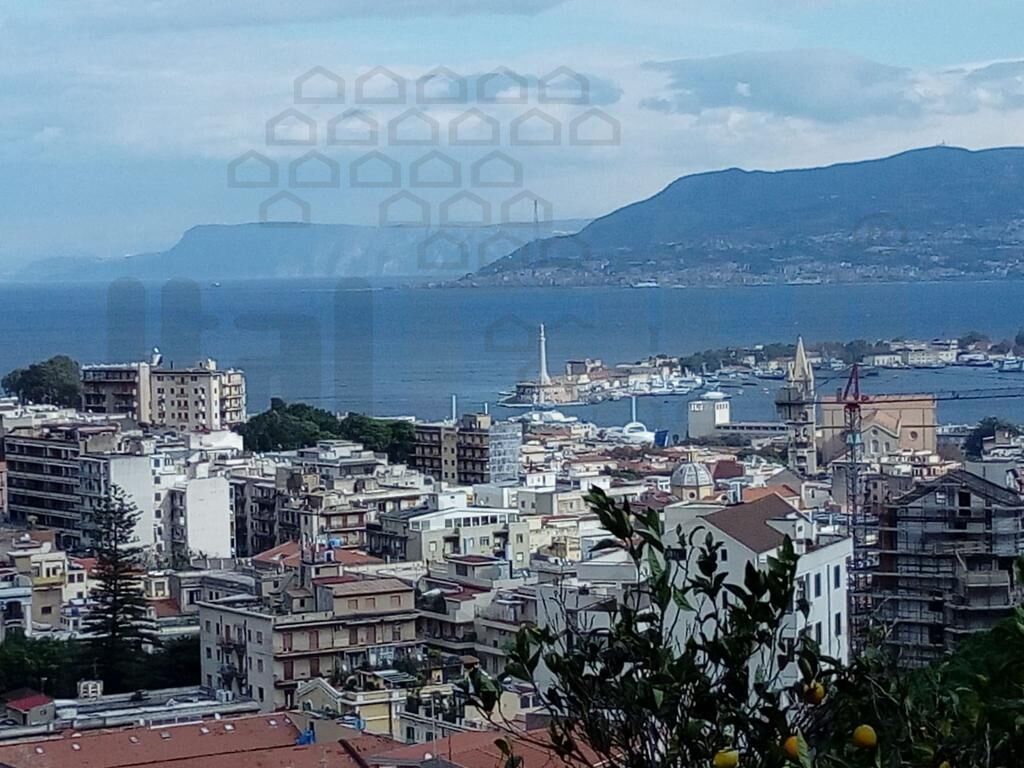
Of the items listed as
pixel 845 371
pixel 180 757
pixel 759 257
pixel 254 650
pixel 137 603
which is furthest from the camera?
pixel 759 257

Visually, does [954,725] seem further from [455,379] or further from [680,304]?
[680,304]

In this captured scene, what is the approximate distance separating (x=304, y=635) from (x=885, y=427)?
1202 cm

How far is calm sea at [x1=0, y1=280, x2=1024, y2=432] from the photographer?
112 ft

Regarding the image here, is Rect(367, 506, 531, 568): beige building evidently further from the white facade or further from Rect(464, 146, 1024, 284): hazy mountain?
Rect(464, 146, 1024, 284): hazy mountain

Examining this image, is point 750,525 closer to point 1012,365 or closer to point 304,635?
point 304,635

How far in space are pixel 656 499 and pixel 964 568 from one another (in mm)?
4981

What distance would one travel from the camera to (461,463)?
18.7m

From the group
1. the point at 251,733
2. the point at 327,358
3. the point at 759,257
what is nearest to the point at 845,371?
the point at 327,358

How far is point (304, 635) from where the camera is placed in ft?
31.4

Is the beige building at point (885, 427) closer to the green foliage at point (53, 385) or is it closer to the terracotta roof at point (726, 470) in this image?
the terracotta roof at point (726, 470)

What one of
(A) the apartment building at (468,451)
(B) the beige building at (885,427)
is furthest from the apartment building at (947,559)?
(B) the beige building at (885,427)

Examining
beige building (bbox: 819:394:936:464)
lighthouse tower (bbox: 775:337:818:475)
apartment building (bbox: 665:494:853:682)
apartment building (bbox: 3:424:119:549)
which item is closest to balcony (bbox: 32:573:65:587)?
apartment building (bbox: 3:424:119:549)

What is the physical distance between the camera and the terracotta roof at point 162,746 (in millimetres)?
6312

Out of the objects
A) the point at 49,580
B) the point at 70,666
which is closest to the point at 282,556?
the point at 49,580
